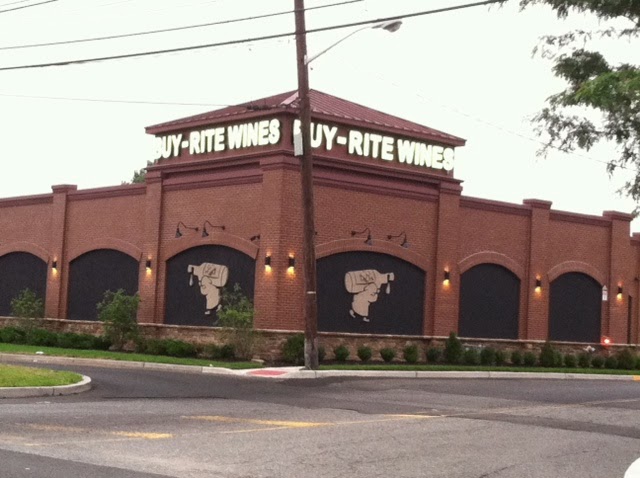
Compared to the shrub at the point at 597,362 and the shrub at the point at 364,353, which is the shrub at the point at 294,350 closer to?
the shrub at the point at 364,353

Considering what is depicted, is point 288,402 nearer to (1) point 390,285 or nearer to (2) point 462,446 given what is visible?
(2) point 462,446

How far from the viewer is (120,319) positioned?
35.1 meters

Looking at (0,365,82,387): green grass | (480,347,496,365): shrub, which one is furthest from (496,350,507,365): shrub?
(0,365,82,387): green grass

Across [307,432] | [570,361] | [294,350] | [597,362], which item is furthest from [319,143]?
[307,432]

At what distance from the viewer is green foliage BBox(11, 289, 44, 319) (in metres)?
39.5

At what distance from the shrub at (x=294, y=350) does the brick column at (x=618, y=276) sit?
620 inches

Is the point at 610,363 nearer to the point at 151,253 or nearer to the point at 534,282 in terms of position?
the point at 534,282

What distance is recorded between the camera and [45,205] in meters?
41.7

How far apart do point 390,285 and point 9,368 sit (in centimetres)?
1543

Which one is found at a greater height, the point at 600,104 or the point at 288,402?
the point at 600,104

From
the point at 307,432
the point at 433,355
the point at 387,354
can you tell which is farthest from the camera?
the point at 433,355

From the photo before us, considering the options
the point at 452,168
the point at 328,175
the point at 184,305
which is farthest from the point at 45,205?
→ the point at 452,168

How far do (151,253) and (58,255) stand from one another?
5.63 meters

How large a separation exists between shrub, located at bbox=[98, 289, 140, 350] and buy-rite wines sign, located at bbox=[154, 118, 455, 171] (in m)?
5.16
